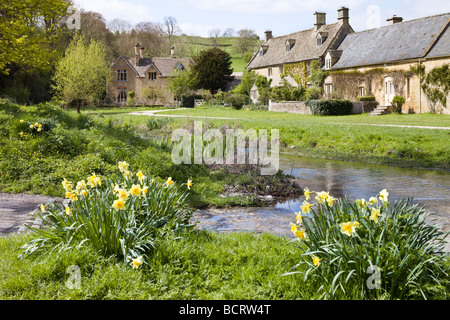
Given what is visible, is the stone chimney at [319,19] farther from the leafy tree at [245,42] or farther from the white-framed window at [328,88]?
the leafy tree at [245,42]

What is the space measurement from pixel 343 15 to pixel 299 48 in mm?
6390

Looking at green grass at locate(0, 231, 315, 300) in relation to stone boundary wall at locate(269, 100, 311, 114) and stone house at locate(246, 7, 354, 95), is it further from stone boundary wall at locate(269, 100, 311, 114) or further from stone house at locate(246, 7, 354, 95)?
stone house at locate(246, 7, 354, 95)

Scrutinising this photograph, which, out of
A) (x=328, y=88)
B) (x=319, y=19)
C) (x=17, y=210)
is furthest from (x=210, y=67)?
(x=17, y=210)

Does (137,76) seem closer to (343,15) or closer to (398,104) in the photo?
(343,15)

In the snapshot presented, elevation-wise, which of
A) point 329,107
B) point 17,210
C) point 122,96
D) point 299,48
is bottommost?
point 17,210

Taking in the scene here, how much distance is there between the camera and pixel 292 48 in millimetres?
49500

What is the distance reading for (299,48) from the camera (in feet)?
157

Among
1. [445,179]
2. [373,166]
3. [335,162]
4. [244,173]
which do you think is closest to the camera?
[244,173]

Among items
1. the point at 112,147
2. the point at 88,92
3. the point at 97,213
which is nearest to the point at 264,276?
the point at 97,213

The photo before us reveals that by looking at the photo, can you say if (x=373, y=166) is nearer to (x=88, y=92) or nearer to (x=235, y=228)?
(x=235, y=228)

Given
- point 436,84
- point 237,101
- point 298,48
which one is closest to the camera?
point 436,84

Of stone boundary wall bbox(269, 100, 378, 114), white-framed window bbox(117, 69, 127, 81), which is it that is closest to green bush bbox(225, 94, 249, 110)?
stone boundary wall bbox(269, 100, 378, 114)

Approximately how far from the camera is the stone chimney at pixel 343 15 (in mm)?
42894
